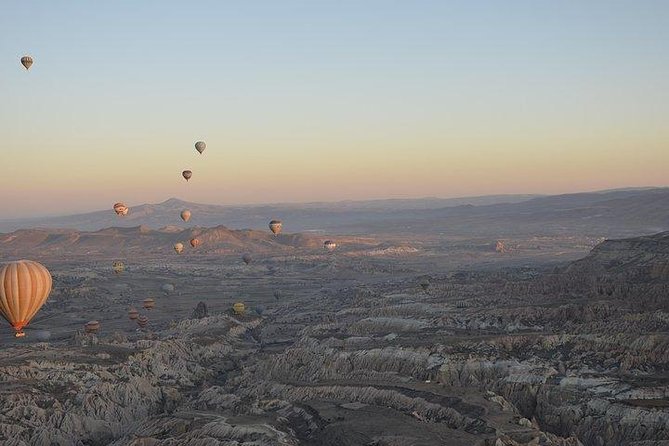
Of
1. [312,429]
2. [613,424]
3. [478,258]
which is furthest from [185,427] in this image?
[478,258]

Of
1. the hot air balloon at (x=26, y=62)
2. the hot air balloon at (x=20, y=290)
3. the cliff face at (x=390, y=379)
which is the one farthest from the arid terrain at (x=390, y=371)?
the hot air balloon at (x=26, y=62)

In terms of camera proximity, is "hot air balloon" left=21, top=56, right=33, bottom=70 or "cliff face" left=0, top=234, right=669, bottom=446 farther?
"hot air balloon" left=21, top=56, right=33, bottom=70

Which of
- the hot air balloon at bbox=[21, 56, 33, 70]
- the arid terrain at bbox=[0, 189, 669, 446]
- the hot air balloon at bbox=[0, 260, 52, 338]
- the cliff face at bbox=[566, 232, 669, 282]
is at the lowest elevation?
the arid terrain at bbox=[0, 189, 669, 446]

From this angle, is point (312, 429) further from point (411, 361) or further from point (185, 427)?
point (411, 361)

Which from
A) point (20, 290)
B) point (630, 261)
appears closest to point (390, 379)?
point (20, 290)

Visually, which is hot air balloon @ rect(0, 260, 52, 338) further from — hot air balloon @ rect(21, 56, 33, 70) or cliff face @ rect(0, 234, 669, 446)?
hot air balloon @ rect(21, 56, 33, 70)

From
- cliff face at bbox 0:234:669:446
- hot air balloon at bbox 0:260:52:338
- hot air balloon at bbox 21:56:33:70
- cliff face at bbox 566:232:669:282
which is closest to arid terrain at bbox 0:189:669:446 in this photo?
cliff face at bbox 0:234:669:446

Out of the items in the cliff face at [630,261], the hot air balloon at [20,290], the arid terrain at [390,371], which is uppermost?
the hot air balloon at [20,290]

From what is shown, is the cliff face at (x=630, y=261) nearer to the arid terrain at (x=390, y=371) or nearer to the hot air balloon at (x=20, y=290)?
the arid terrain at (x=390, y=371)

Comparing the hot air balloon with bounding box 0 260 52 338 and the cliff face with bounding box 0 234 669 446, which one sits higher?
the hot air balloon with bounding box 0 260 52 338
